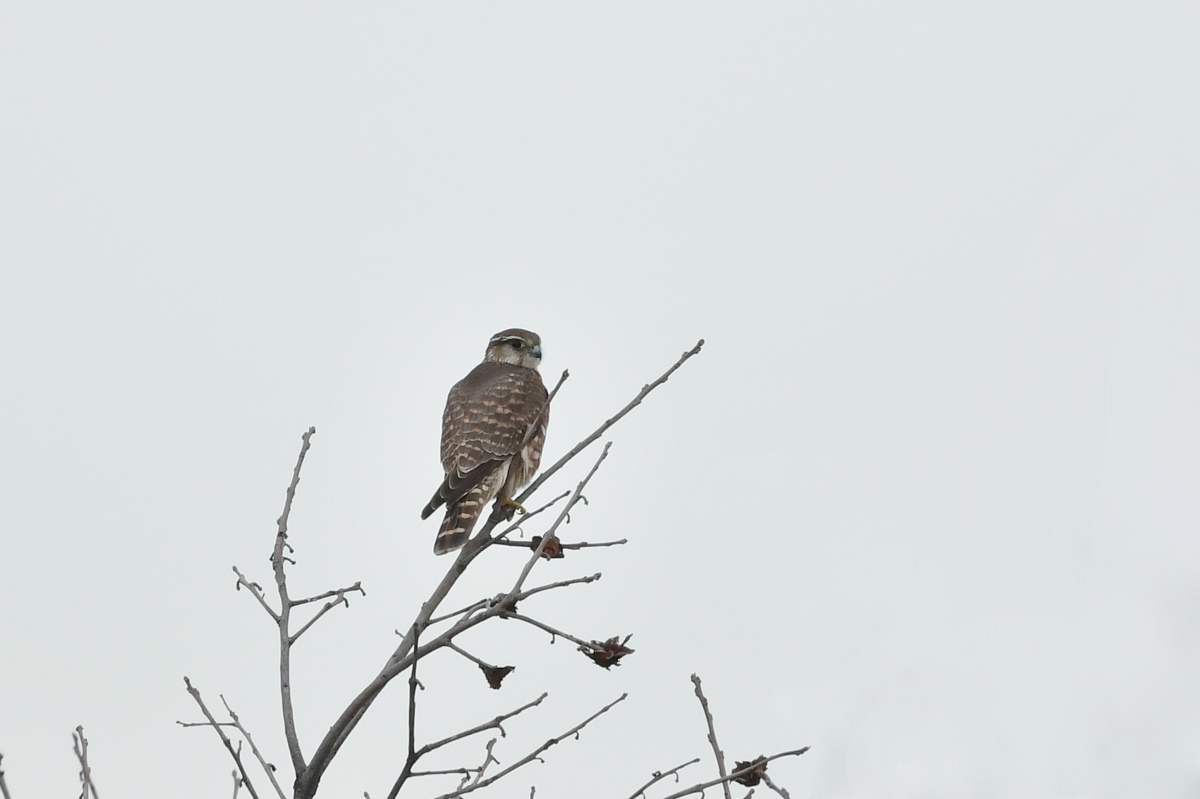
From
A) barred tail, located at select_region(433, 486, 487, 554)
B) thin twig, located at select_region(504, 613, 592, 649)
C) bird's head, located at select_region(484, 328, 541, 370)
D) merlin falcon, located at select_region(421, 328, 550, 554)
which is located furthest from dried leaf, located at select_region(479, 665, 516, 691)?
bird's head, located at select_region(484, 328, 541, 370)

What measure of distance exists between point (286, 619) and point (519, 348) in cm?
508

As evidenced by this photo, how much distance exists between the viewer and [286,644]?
3.84 metres

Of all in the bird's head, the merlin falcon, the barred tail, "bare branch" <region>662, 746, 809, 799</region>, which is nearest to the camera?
"bare branch" <region>662, 746, 809, 799</region>

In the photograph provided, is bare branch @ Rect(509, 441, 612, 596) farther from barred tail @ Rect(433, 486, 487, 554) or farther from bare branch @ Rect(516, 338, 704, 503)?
barred tail @ Rect(433, 486, 487, 554)

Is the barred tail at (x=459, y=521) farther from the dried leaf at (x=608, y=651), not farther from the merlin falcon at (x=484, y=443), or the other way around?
the dried leaf at (x=608, y=651)

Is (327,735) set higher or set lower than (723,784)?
higher

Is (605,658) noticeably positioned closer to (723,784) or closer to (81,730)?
(723,784)

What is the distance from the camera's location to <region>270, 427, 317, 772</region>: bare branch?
3.51 metres

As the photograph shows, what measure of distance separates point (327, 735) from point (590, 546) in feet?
3.36

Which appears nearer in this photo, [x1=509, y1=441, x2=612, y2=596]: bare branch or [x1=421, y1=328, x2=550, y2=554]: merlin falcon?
[x1=509, y1=441, x2=612, y2=596]: bare branch

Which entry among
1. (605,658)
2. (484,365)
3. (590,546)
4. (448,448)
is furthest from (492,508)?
(605,658)

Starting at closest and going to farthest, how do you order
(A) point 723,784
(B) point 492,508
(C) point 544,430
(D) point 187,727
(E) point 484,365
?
(A) point 723,784 → (D) point 187,727 → (B) point 492,508 → (C) point 544,430 → (E) point 484,365

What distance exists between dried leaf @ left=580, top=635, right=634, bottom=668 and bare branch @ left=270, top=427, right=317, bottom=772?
0.92 m

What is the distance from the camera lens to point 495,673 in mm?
3617
